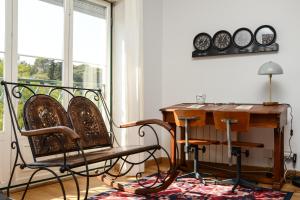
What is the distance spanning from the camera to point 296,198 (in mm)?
2658

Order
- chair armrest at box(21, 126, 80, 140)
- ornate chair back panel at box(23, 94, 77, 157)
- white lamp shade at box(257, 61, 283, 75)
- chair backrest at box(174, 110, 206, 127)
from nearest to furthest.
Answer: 1. chair armrest at box(21, 126, 80, 140)
2. ornate chair back panel at box(23, 94, 77, 157)
3. chair backrest at box(174, 110, 206, 127)
4. white lamp shade at box(257, 61, 283, 75)

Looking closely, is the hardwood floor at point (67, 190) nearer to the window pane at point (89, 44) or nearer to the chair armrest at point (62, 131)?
the chair armrest at point (62, 131)

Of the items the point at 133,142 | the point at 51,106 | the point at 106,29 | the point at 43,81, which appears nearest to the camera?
the point at 51,106

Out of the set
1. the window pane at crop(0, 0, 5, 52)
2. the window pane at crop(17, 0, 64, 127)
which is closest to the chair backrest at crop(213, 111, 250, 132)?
the window pane at crop(17, 0, 64, 127)

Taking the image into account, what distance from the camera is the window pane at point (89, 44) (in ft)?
11.6

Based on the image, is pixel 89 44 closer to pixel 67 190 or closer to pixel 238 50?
pixel 67 190

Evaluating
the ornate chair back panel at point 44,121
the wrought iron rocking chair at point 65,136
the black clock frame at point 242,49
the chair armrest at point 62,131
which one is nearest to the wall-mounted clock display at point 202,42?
the black clock frame at point 242,49

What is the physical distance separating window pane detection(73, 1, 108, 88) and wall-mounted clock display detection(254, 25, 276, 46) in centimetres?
195

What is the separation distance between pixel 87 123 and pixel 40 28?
1.19 metres

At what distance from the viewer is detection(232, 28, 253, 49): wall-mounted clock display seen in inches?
148

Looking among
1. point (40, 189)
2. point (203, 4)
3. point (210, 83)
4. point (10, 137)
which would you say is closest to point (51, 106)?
point (10, 137)

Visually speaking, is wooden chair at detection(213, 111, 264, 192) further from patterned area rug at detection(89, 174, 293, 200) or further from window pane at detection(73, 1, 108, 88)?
window pane at detection(73, 1, 108, 88)

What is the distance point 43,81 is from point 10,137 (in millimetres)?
688

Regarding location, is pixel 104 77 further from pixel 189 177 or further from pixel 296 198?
pixel 296 198
